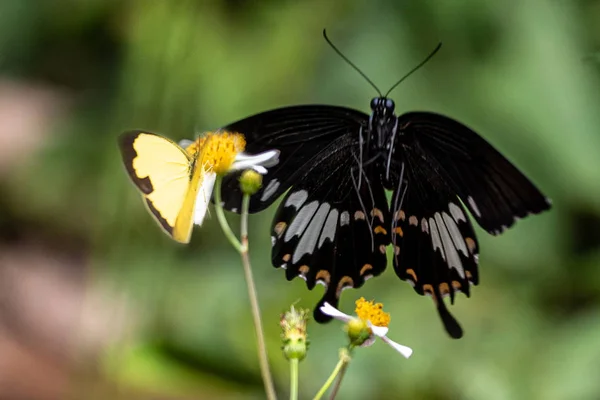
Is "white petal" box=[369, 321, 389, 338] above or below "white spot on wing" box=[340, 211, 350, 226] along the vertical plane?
below

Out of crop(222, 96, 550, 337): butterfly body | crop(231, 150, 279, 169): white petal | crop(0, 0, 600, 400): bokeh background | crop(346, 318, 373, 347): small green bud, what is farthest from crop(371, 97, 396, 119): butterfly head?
crop(0, 0, 600, 400): bokeh background

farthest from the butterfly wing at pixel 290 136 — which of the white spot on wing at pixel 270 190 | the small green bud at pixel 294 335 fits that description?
the small green bud at pixel 294 335

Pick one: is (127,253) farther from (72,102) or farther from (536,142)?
(72,102)

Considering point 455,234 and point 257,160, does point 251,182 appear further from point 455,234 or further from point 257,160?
point 455,234

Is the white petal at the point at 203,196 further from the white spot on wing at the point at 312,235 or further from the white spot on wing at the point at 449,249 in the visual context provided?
the white spot on wing at the point at 449,249

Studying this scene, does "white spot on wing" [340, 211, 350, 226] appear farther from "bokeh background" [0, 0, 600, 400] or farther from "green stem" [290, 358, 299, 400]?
"bokeh background" [0, 0, 600, 400]

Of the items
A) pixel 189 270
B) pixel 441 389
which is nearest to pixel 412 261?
pixel 441 389

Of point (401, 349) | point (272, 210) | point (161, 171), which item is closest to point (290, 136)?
point (161, 171)

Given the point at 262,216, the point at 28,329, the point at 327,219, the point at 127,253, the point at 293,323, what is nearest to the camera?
the point at 293,323
